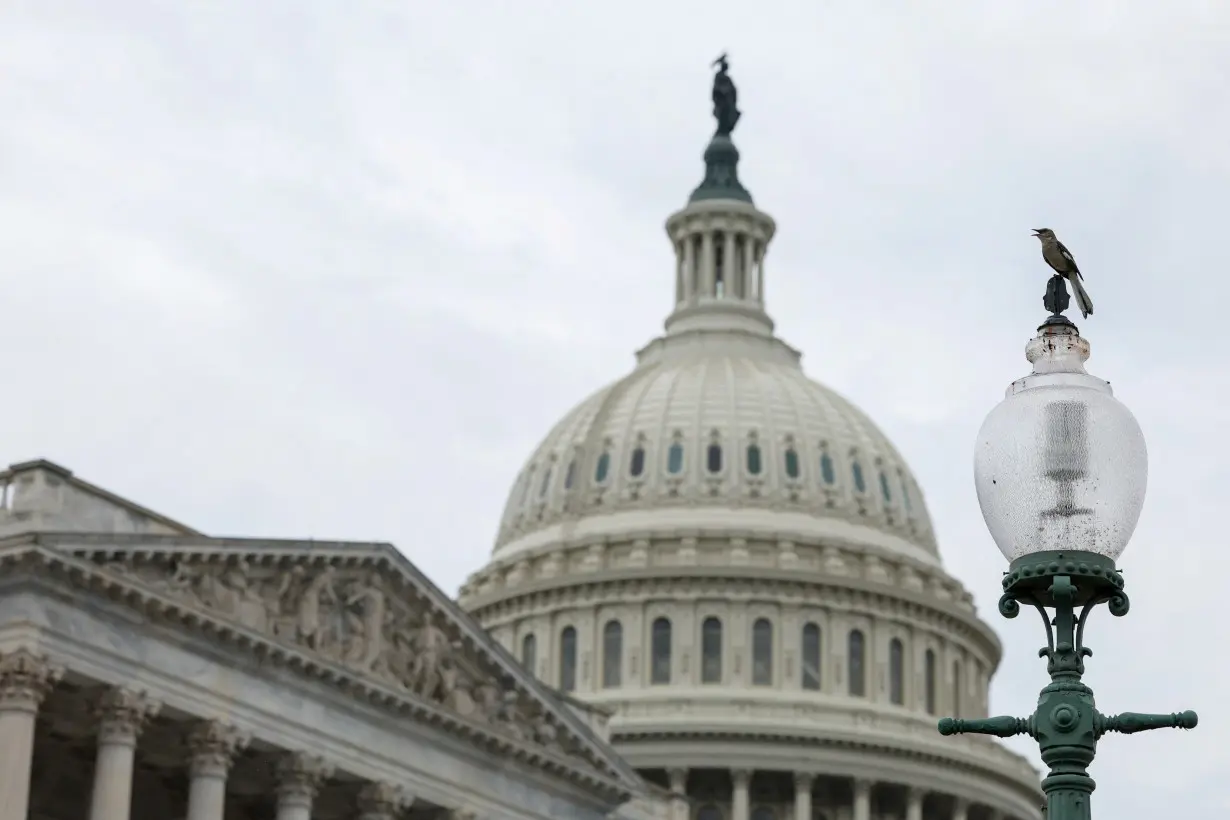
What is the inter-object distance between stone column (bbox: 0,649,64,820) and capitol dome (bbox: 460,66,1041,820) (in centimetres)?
7182

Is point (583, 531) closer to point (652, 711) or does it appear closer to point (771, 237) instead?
point (652, 711)

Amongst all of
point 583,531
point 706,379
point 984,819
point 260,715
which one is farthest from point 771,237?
point 260,715

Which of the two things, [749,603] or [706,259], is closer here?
[749,603]

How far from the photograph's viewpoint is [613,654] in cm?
13525

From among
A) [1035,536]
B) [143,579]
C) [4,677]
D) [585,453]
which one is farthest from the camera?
[585,453]

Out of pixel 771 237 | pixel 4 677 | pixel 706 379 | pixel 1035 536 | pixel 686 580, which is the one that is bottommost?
pixel 1035 536

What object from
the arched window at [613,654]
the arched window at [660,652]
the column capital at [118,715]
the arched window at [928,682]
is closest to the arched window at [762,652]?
the arched window at [660,652]

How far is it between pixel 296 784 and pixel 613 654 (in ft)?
227

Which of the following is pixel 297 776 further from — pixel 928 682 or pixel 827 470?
pixel 827 470

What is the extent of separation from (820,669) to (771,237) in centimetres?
Result: 2912

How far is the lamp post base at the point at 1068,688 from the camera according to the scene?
14.2m

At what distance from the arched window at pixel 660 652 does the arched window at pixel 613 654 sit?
1459 millimetres

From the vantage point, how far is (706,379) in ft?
469

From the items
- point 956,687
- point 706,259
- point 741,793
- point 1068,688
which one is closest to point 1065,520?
point 1068,688
